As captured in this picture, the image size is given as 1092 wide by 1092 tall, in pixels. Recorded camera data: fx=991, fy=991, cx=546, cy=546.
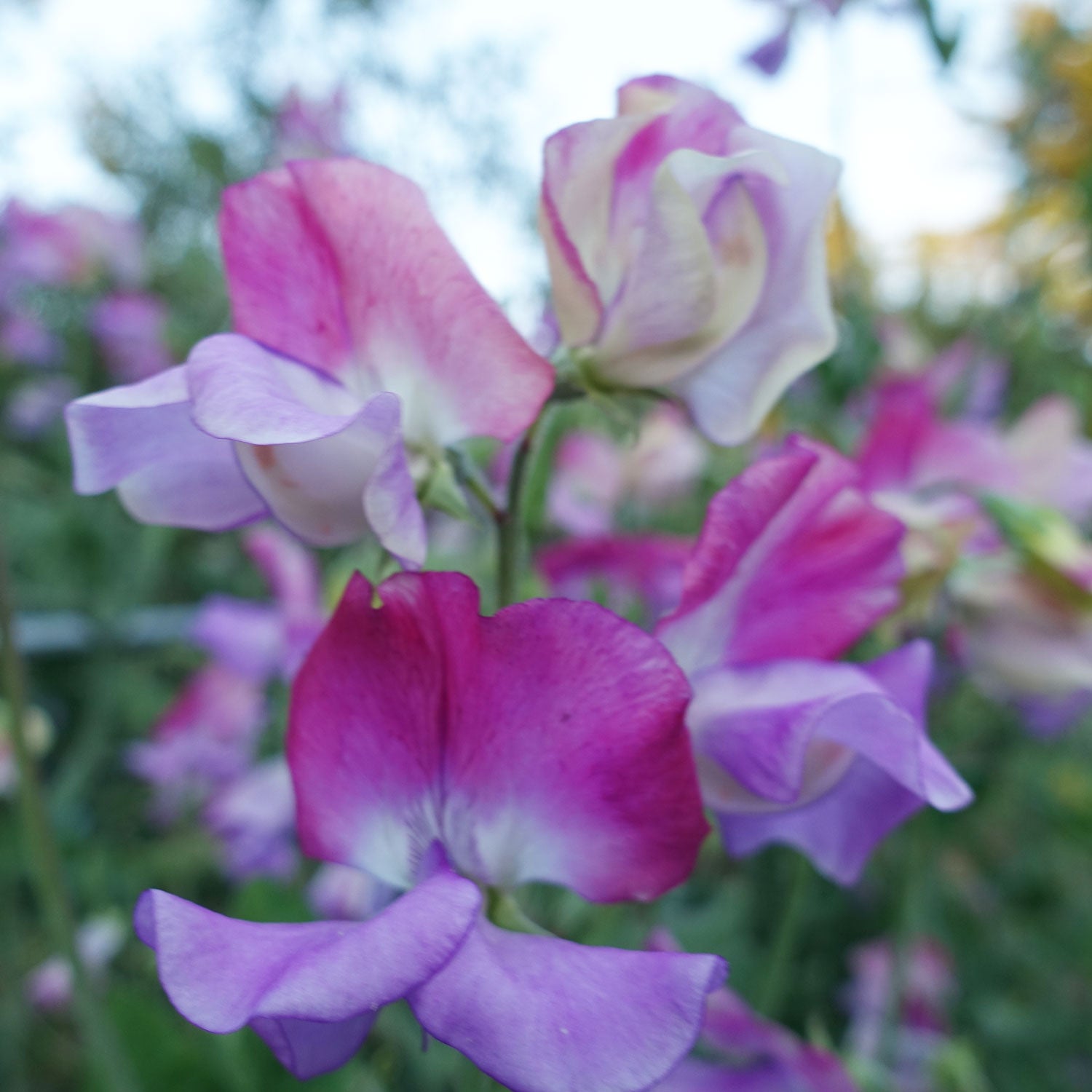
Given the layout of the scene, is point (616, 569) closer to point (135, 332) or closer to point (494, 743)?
point (494, 743)

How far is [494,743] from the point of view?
0.98ft

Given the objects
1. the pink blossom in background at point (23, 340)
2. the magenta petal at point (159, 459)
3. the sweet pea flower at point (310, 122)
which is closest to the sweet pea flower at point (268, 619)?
the magenta petal at point (159, 459)

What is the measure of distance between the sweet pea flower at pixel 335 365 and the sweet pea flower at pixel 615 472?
0.63 meters

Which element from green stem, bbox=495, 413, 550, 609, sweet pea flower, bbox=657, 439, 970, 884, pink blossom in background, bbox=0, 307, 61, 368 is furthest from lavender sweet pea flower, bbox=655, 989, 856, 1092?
pink blossom in background, bbox=0, 307, 61, 368

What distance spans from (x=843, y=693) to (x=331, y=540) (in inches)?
7.1

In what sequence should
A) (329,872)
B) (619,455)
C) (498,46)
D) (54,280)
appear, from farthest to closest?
(498,46) → (54,280) → (619,455) → (329,872)

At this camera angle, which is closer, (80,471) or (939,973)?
(80,471)

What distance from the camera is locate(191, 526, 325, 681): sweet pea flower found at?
70 cm

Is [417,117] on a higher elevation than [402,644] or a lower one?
lower

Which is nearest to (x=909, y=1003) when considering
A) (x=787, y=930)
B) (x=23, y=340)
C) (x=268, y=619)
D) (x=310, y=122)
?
(x=787, y=930)

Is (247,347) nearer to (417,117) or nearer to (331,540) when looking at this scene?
(331,540)

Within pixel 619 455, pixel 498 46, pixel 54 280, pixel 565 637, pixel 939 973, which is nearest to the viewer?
pixel 565 637

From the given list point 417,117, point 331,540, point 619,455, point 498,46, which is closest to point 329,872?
point 331,540

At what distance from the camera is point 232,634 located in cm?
79
